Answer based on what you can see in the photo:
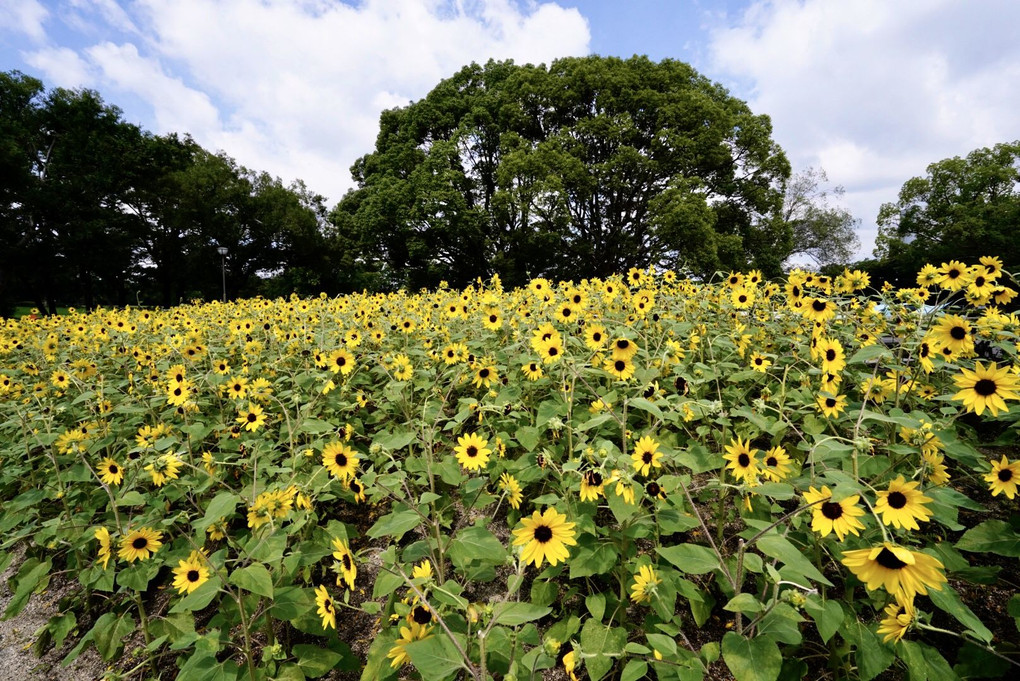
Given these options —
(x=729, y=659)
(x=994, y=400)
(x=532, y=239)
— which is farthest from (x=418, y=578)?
(x=532, y=239)

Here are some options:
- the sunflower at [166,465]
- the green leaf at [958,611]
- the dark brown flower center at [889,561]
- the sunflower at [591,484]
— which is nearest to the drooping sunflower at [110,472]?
the sunflower at [166,465]

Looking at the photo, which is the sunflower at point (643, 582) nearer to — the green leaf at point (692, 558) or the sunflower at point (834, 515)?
the green leaf at point (692, 558)

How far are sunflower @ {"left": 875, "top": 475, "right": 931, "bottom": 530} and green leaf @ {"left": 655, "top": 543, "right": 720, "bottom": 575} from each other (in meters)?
0.48

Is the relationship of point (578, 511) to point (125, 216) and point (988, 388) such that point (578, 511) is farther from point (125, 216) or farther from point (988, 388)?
point (125, 216)

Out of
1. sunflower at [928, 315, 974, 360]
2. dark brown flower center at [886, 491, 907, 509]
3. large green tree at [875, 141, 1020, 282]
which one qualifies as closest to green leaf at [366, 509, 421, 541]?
dark brown flower center at [886, 491, 907, 509]

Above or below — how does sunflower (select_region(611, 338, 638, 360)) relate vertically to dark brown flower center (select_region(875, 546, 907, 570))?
above

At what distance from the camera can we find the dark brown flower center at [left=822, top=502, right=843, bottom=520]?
4.09 ft

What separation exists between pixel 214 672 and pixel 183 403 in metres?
1.63

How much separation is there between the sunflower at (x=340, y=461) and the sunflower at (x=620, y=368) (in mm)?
1361

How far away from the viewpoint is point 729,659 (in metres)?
1.17

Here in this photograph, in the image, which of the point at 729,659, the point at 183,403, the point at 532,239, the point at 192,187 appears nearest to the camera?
the point at 729,659

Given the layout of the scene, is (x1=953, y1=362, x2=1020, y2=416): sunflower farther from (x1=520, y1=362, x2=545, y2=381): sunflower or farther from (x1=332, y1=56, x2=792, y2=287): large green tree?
(x1=332, y1=56, x2=792, y2=287): large green tree

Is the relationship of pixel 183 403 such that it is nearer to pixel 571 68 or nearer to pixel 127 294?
pixel 571 68

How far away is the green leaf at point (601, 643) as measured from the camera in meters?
1.41
